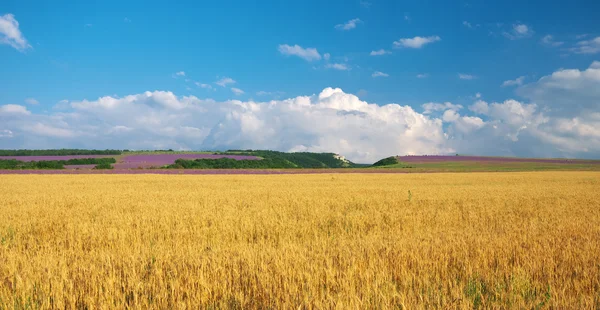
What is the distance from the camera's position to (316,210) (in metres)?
13.0

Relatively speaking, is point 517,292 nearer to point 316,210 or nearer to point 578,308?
point 578,308

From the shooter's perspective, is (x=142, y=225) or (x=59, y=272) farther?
(x=142, y=225)

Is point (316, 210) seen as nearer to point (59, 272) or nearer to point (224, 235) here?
point (224, 235)

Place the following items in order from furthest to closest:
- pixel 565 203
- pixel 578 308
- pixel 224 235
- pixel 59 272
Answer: pixel 565 203
pixel 224 235
pixel 59 272
pixel 578 308

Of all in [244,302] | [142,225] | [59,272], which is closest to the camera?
[244,302]

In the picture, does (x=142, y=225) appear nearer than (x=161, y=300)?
No

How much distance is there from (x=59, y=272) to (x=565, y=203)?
17.7 metres

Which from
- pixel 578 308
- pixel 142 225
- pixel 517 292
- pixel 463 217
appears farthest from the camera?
pixel 463 217

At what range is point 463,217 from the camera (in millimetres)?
12453

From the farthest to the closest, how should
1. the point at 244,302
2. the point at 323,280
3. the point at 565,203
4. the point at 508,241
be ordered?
the point at 565,203 → the point at 508,241 → the point at 323,280 → the point at 244,302

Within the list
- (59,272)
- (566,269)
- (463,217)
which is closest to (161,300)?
(59,272)

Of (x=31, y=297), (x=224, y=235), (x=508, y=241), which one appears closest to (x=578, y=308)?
(x=508, y=241)

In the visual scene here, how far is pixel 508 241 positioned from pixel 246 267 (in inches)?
208

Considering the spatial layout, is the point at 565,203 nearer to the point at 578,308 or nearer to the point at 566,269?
the point at 566,269
